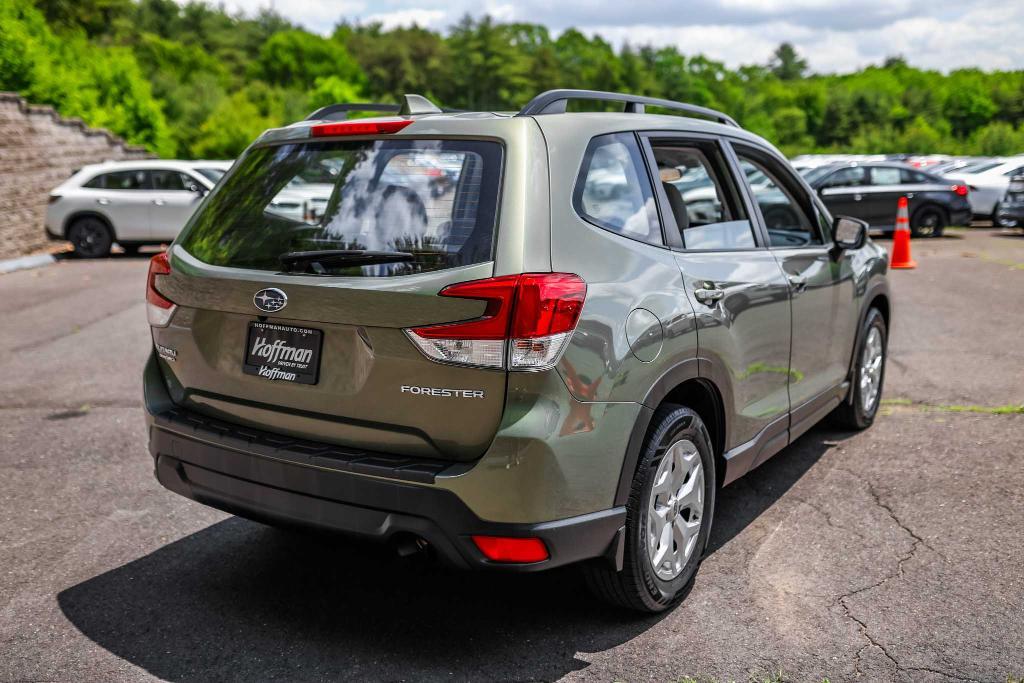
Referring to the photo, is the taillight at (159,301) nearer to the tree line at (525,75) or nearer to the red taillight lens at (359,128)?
the red taillight lens at (359,128)

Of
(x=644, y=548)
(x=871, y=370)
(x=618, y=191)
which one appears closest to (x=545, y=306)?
(x=618, y=191)

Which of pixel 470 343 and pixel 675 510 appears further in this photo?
pixel 675 510

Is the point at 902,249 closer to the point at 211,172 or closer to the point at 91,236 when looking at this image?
the point at 211,172

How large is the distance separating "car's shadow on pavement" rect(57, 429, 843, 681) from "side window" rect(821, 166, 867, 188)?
1715 cm

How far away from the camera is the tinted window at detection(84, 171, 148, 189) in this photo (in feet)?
56.7

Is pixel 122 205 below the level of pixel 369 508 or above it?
below

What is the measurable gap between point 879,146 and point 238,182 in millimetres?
83657

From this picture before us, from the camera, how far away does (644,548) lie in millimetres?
3342

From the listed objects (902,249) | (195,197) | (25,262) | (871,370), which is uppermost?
(195,197)

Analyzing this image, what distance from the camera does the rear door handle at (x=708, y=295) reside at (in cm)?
361

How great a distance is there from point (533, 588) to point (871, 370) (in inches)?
118

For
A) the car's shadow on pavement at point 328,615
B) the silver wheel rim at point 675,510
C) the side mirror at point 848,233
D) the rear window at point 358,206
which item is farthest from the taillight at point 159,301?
the side mirror at point 848,233

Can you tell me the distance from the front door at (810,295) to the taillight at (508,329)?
6.06 ft

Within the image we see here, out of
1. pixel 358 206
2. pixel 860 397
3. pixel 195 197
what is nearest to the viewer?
pixel 358 206
